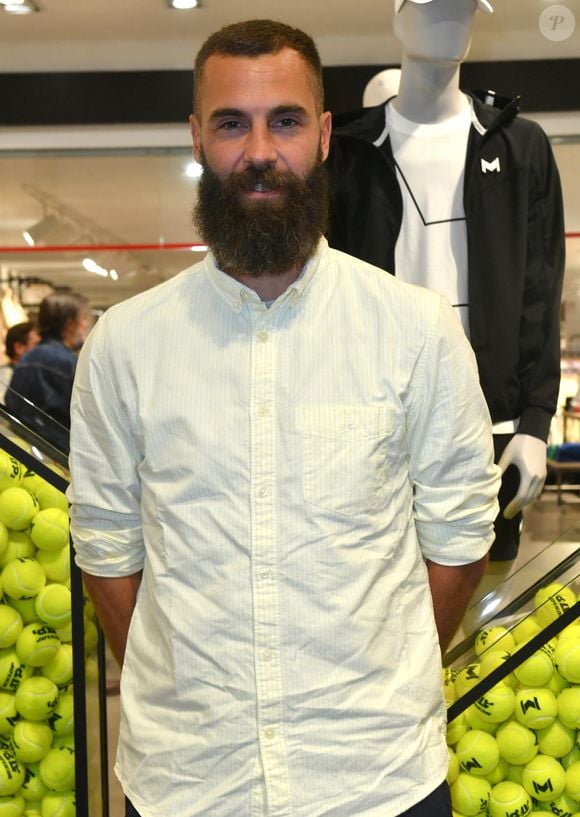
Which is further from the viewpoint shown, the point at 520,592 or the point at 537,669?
the point at 520,592

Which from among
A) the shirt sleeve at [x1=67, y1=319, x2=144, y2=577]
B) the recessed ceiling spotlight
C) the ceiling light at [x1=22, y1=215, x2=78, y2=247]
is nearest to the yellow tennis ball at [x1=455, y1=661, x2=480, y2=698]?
the shirt sleeve at [x1=67, y1=319, x2=144, y2=577]

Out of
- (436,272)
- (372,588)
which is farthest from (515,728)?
(436,272)

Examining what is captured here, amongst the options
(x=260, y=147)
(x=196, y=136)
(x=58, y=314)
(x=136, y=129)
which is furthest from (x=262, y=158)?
(x=136, y=129)

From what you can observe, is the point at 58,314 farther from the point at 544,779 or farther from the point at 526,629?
the point at 544,779

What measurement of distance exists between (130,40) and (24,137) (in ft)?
3.13

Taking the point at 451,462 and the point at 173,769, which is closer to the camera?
the point at 173,769

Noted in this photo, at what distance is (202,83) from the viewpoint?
1613 mm

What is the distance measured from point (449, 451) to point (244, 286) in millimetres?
387

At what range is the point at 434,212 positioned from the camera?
2400mm

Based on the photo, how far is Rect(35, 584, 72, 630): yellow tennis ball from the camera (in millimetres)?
2205

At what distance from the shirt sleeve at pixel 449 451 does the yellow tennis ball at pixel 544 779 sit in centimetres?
72

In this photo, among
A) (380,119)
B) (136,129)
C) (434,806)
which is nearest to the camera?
(434,806)

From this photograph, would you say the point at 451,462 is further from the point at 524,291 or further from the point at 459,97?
the point at 459,97

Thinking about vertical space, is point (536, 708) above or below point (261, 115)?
below
